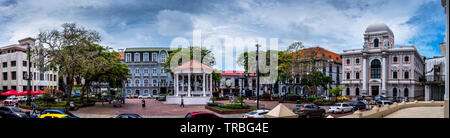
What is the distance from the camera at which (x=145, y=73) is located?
6078cm

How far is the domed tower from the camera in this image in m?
48.8

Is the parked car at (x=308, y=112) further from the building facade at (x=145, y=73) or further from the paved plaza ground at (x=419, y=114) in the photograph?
the building facade at (x=145, y=73)

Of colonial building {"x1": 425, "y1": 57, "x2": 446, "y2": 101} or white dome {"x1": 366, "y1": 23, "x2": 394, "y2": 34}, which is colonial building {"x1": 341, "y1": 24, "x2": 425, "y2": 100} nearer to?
white dome {"x1": 366, "y1": 23, "x2": 394, "y2": 34}

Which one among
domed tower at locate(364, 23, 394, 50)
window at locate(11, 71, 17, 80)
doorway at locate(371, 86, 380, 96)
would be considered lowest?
doorway at locate(371, 86, 380, 96)

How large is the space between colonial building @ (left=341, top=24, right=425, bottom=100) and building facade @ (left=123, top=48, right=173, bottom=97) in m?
41.0

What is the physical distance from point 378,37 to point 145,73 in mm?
50721

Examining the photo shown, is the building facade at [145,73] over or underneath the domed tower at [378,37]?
underneath

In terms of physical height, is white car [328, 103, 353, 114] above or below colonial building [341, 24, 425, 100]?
below

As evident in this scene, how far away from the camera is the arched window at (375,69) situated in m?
49.9

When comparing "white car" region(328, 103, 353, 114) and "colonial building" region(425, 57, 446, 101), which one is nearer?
"white car" region(328, 103, 353, 114)

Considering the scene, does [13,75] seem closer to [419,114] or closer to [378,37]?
[419,114]

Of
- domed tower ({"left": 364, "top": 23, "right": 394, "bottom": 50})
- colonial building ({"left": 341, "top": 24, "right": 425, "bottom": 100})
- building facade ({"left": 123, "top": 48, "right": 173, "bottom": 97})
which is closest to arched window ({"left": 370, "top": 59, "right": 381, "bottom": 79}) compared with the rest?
colonial building ({"left": 341, "top": 24, "right": 425, "bottom": 100})

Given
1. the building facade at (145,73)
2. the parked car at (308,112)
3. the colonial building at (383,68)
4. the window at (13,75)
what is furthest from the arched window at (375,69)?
the window at (13,75)
